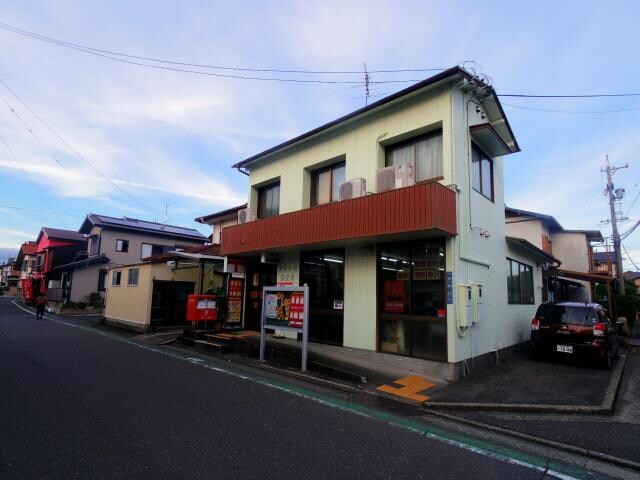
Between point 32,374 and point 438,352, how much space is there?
335 inches

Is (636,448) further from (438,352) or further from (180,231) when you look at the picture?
(180,231)

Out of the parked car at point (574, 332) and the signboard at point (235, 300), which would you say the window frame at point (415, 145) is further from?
the signboard at point (235, 300)

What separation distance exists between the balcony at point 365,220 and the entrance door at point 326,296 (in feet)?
3.53

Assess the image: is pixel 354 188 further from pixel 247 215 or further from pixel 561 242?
pixel 561 242

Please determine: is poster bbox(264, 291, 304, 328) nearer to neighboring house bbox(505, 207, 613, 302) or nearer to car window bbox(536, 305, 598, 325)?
car window bbox(536, 305, 598, 325)

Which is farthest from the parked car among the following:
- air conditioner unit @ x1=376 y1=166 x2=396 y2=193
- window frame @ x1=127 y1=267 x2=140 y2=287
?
window frame @ x1=127 y1=267 x2=140 y2=287

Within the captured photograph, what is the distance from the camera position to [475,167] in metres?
10.1

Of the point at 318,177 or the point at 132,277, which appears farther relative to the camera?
the point at 132,277

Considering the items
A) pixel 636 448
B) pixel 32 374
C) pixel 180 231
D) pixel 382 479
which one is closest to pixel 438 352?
pixel 636 448

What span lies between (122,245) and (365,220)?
27.2m

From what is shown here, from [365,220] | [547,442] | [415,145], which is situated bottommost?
[547,442]

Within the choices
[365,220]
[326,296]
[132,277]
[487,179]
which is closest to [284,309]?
[326,296]

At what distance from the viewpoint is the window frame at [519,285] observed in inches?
469

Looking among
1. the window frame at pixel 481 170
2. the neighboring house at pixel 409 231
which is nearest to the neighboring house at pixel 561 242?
the neighboring house at pixel 409 231
